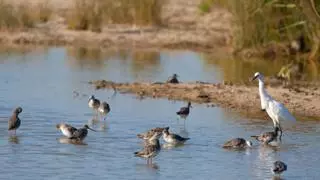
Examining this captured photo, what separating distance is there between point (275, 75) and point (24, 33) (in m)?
13.7

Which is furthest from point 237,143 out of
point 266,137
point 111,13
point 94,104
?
point 111,13

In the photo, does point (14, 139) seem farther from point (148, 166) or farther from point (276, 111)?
point (276, 111)

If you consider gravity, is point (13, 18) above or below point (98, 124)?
above

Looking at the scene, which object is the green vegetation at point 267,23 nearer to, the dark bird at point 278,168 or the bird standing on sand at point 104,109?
the bird standing on sand at point 104,109

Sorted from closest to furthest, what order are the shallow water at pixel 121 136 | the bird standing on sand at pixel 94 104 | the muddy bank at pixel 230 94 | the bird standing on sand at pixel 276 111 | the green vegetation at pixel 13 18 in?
1. the shallow water at pixel 121 136
2. the bird standing on sand at pixel 276 111
3. the bird standing on sand at pixel 94 104
4. the muddy bank at pixel 230 94
5. the green vegetation at pixel 13 18

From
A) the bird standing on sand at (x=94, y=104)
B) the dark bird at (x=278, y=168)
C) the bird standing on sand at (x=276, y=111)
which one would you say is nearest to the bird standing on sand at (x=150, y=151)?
the dark bird at (x=278, y=168)

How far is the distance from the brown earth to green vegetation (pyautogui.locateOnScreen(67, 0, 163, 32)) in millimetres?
356

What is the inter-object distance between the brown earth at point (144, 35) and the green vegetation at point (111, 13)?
356mm

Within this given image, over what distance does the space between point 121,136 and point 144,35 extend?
2067 cm

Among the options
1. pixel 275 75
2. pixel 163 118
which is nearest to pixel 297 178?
pixel 163 118

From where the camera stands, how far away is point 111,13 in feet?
130

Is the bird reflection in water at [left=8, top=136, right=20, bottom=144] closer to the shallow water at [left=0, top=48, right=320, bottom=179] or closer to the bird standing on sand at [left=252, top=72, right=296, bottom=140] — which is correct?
the shallow water at [left=0, top=48, right=320, bottom=179]

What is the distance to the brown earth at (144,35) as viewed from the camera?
3566cm

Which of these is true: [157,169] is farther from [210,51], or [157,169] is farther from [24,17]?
[24,17]
